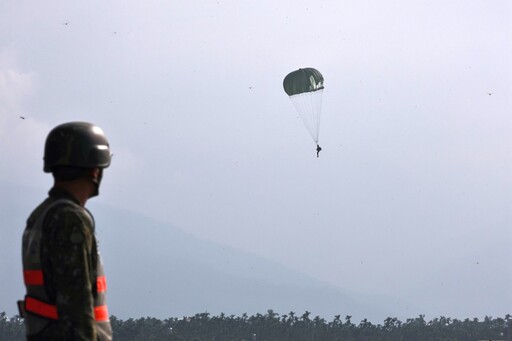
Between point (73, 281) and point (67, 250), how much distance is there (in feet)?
0.66

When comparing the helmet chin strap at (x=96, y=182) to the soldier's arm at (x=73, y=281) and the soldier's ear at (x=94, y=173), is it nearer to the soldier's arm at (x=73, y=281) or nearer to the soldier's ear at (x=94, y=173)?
the soldier's ear at (x=94, y=173)

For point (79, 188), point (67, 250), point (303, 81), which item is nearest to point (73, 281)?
point (67, 250)

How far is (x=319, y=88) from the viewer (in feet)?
267

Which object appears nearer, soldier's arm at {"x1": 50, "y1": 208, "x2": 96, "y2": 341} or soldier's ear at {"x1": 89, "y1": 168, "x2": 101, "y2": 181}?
soldier's arm at {"x1": 50, "y1": 208, "x2": 96, "y2": 341}

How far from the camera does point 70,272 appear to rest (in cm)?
705

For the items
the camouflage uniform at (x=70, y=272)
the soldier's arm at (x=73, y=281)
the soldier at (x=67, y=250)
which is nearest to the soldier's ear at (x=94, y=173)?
the soldier at (x=67, y=250)

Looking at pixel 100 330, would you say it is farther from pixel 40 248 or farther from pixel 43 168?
pixel 43 168

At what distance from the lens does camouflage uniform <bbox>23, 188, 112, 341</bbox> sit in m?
7.01

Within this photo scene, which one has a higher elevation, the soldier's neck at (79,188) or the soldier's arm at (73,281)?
the soldier's neck at (79,188)

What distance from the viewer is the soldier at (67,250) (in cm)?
704

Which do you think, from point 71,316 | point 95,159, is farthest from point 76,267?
→ point 95,159

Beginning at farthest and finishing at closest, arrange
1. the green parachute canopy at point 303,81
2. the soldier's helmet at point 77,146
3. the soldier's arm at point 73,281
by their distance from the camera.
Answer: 1. the green parachute canopy at point 303,81
2. the soldier's helmet at point 77,146
3. the soldier's arm at point 73,281

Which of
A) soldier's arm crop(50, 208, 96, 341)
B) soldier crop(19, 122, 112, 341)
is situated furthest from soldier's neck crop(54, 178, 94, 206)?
soldier's arm crop(50, 208, 96, 341)

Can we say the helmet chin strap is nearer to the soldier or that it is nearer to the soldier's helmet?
the soldier
